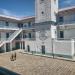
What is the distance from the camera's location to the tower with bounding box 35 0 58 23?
24938mm

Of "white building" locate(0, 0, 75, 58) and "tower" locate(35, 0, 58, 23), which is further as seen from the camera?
"tower" locate(35, 0, 58, 23)

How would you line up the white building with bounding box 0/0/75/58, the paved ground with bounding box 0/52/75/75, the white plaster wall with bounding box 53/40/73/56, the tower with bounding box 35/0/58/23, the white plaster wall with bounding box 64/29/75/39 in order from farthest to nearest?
the tower with bounding box 35/0/58/23 → the white plaster wall with bounding box 64/29/75/39 → the white building with bounding box 0/0/75/58 → the white plaster wall with bounding box 53/40/73/56 → the paved ground with bounding box 0/52/75/75

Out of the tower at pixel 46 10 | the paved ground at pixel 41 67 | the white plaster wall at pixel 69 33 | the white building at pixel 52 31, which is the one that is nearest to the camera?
the paved ground at pixel 41 67

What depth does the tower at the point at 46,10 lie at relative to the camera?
81.8 feet

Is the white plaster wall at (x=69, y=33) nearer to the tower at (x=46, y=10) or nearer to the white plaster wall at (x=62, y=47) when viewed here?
the white plaster wall at (x=62, y=47)

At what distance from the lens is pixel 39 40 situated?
2683 centimetres

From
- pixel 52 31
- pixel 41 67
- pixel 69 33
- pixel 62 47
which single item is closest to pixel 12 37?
pixel 52 31

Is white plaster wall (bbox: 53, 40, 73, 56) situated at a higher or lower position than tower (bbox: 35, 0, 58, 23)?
lower

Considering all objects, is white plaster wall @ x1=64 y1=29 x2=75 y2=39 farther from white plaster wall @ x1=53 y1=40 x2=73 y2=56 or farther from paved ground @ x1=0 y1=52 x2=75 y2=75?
paved ground @ x1=0 y1=52 x2=75 y2=75

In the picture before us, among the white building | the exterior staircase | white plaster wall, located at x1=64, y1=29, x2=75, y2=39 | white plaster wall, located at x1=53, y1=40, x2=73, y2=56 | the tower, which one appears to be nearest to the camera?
white plaster wall, located at x1=53, y1=40, x2=73, y2=56

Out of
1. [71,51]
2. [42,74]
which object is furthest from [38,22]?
[42,74]

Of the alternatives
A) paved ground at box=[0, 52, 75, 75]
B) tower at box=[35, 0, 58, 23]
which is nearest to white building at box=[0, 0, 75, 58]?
tower at box=[35, 0, 58, 23]

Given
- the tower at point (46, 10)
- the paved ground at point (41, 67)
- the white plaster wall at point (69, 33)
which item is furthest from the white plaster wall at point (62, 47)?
the tower at point (46, 10)

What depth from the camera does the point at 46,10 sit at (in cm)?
2548
